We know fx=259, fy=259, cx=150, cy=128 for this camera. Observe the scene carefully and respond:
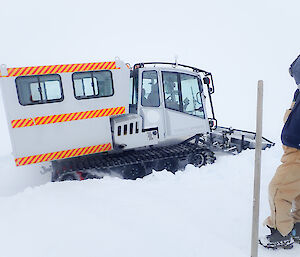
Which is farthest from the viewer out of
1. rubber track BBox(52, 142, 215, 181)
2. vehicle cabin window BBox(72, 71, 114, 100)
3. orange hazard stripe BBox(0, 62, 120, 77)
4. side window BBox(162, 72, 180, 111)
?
side window BBox(162, 72, 180, 111)

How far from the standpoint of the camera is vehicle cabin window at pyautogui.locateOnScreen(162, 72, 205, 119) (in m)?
6.68

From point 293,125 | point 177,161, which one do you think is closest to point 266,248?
point 293,125

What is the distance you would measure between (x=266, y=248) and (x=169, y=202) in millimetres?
1691

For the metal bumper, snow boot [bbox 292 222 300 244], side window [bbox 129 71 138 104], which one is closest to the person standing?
snow boot [bbox 292 222 300 244]

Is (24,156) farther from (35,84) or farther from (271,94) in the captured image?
(271,94)

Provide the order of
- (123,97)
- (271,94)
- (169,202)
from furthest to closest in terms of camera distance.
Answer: (271,94) < (123,97) < (169,202)

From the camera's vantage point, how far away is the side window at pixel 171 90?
662 centimetres

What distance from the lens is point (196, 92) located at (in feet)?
23.2

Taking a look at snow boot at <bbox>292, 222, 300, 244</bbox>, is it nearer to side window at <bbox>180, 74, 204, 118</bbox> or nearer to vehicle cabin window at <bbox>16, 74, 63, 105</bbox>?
side window at <bbox>180, 74, 204, 118</bbox>

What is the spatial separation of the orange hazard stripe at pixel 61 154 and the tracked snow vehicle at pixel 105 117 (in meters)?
0.02

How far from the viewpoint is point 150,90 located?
663 cm

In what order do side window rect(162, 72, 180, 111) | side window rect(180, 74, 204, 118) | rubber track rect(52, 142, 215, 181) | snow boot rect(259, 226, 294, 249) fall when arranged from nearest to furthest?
snow boot rect(259, 226, 294, 249), rubber track rect(52, 142, 215, 181), side window rect(162, 72, 180, 111), side window rect(180, 74, 204, 118)

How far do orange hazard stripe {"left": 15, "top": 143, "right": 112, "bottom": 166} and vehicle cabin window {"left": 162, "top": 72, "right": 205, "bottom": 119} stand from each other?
2.01 metres

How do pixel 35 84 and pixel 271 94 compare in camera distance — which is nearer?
pixel 35 84
